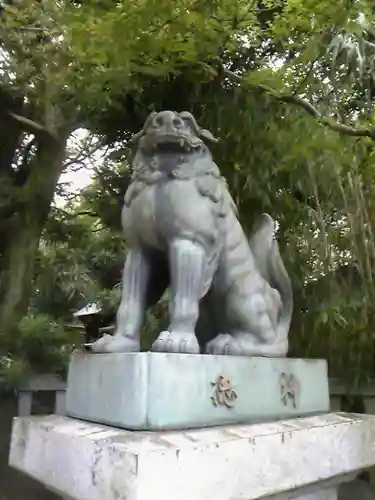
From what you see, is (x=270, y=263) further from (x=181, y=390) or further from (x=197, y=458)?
(x=197, y=458)

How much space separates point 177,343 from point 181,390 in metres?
0.10

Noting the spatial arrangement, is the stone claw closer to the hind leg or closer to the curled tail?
the hind leg

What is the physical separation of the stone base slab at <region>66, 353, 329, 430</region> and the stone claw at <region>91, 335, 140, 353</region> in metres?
0.03

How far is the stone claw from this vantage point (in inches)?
42.9

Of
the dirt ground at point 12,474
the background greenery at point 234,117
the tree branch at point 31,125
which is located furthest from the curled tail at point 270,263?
the tree branch at point 31,125

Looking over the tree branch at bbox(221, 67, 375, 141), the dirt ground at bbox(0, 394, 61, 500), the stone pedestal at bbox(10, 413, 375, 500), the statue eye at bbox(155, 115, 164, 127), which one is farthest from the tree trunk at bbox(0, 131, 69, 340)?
the statue eye at bbox(155, 115, 164, 127)

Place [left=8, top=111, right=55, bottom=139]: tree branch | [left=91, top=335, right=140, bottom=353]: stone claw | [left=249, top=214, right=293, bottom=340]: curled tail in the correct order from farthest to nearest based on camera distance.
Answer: [left=8, top=111, right=55, bottom=139]: tree branch → [left=249, top=214, right=293, bottom=340]: curled tail → [left=91, top=335, right=140, bottom=353]: stone claw

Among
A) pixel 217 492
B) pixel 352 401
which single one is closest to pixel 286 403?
pixel 217 492

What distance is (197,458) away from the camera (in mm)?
837

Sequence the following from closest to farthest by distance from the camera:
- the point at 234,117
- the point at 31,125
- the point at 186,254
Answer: the point at 186,254
the point at 234,117
the point at 31,125

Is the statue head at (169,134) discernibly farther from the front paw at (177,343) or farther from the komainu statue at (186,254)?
the front paw at (177,343)

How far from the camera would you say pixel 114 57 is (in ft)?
4.91

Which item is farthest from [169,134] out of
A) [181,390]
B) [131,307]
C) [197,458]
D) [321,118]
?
[321,118]

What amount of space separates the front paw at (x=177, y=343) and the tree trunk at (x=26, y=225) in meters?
1.41
